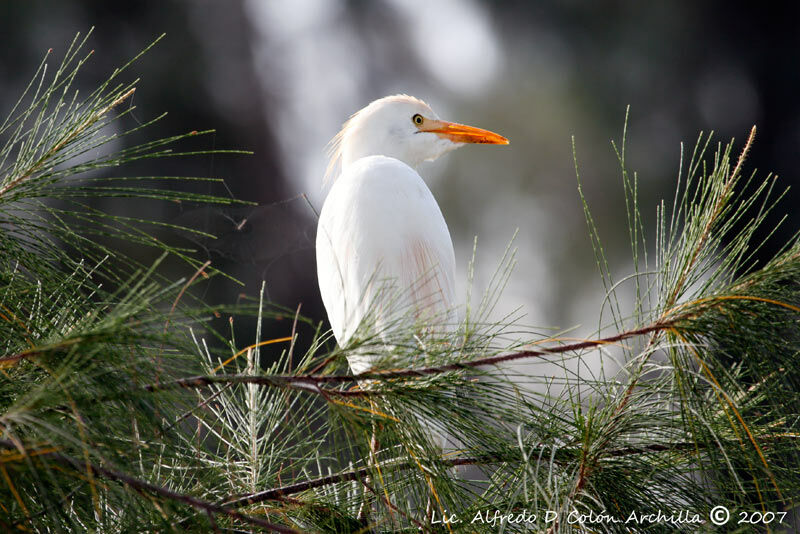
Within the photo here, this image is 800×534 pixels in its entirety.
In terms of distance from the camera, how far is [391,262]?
1509 millimetres

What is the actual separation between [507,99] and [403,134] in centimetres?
364

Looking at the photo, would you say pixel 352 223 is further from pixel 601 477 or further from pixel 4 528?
pixel 4 528

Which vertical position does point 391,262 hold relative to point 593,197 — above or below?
above

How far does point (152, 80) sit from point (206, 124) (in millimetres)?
405

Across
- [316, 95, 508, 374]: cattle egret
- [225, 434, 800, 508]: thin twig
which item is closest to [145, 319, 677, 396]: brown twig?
[225, 434, 800, 508]: thin twig

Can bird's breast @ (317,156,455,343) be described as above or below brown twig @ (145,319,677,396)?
below

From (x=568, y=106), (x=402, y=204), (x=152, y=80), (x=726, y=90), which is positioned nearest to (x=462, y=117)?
(x=568, y=106)

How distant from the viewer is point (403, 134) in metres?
2.00

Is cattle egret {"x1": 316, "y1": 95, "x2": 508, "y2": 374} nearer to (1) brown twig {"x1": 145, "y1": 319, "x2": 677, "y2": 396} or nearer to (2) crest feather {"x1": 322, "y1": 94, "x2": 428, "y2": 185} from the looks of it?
(2) crest feather {"x1": 322, "y1": 94, "x2": 428, "y2": 185}

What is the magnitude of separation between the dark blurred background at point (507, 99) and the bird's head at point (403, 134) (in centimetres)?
133

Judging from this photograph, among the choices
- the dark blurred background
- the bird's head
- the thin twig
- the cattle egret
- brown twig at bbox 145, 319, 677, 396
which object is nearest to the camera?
brown twig at bbox 145, 319, 677, 396

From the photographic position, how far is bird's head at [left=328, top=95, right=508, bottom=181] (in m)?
1.97

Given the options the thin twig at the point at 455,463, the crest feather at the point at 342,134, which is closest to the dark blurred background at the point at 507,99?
the crest feather at the point at 342,134

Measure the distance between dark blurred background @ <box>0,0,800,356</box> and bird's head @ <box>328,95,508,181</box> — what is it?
1.33m
